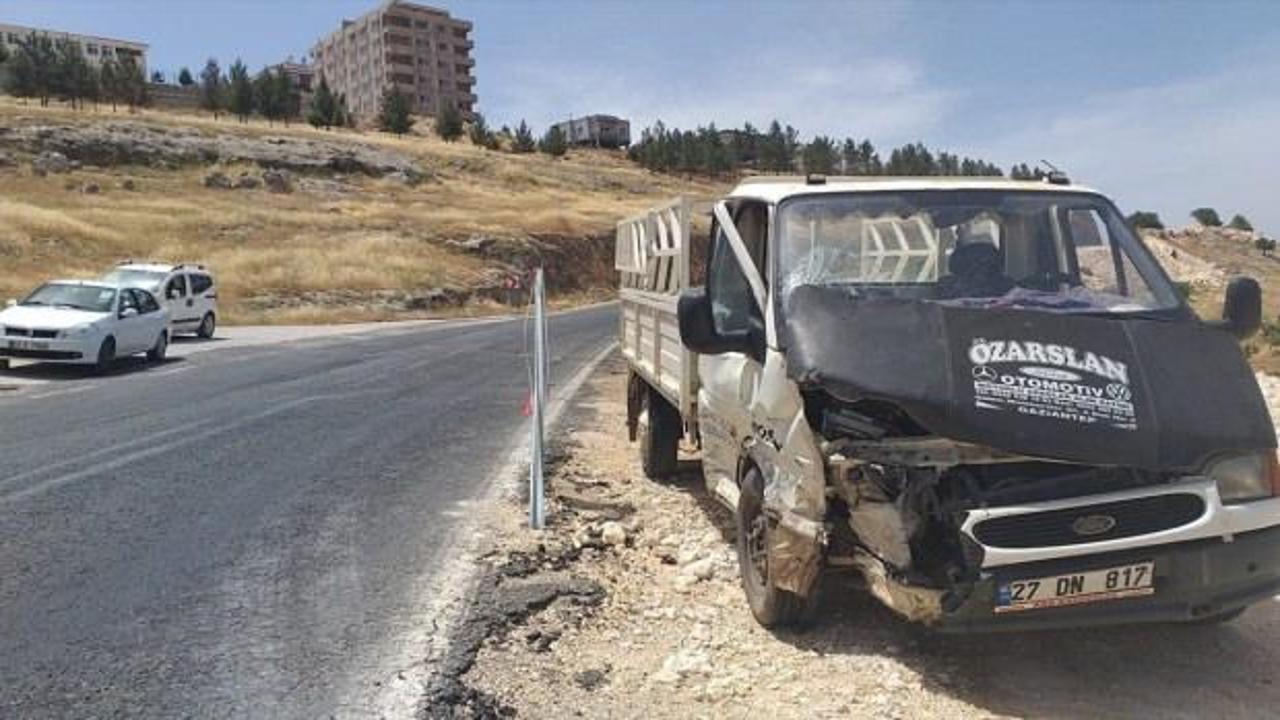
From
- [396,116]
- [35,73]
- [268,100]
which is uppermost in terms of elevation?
[35,73]

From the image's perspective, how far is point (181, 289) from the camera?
88.6 ft

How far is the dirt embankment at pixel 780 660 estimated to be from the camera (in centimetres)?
436

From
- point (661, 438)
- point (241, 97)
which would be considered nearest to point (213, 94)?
point (241, 97)

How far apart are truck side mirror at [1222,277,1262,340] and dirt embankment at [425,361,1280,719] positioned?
139 cm

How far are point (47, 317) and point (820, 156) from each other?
4546 inches

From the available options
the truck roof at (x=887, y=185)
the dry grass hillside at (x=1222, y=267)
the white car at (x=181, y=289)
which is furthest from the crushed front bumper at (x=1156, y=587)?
the white car at (x=181, y=289)

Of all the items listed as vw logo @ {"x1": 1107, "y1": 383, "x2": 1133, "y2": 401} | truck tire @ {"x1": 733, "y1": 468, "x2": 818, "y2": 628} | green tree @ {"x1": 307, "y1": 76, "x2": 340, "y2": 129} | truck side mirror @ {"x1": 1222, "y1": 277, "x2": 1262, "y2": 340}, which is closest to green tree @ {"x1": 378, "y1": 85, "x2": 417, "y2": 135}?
green tree @ {"x1": 307, "y1": 76, "x2": 340, "y2": 129}

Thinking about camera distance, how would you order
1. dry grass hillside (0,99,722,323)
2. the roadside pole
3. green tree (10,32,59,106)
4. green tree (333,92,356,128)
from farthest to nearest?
1. green tree (333,92,356,128)
2. green tree (10,32,59,106)
3. dry grass hillside (0,99,722,323)
4. the roadside pole

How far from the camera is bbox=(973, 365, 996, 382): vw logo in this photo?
13.9ft

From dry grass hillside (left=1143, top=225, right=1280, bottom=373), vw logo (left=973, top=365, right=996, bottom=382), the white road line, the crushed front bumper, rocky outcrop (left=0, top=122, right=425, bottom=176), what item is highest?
rocky outcrop (left=0, top=122, right=425, bottom=176)

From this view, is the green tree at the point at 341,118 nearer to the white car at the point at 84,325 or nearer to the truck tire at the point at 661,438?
the white car at the point at 84,325

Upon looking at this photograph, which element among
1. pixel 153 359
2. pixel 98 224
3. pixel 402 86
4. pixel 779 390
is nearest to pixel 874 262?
pixel 779 390

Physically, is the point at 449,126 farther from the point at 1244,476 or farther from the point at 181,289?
the point at 1244,476

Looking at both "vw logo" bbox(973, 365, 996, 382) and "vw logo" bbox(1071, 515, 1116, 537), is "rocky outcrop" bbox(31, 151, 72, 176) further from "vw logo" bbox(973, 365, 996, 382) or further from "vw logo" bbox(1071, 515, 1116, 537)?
"vw logo" bbox(1071, 515, 1116, 537)
